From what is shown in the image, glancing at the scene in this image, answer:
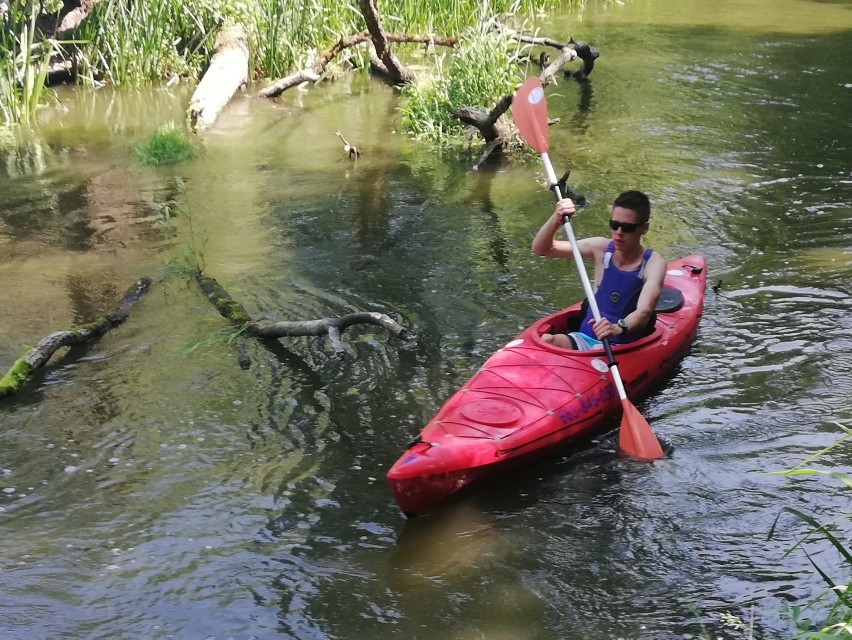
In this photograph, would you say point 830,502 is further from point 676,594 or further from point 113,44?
point 113,44

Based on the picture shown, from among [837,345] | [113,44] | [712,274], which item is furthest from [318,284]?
[113,44]

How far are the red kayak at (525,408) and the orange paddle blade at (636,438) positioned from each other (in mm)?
Result: 161

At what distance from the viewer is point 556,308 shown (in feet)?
18.7

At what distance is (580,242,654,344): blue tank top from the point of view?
459 centimetres

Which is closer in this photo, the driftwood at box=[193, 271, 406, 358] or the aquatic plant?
the aquatic plant

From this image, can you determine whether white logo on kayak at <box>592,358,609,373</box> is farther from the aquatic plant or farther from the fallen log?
the fallen log

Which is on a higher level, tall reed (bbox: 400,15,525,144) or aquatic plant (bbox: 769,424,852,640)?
tall reed (bbox: 400,15,525,144)

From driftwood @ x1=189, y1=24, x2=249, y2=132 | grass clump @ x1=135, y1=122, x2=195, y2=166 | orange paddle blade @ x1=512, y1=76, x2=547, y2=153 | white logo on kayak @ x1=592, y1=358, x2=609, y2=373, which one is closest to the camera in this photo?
white logo on kayak @ x1=592, y1=358, x2=609, y2=373

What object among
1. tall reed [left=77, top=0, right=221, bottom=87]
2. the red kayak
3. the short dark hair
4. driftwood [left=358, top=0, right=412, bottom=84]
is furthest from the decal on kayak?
tall reed [left=77, top=0, right=221, bottom=87]

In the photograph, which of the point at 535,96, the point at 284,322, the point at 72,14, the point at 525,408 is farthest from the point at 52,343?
the point at 72,14

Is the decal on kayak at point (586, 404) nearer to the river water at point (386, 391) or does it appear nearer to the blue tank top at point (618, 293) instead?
the river water at point (386, 391)

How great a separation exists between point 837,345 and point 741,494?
1.60 meters

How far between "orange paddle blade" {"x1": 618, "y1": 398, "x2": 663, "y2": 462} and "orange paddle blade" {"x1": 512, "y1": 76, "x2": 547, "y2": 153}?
6.07ft

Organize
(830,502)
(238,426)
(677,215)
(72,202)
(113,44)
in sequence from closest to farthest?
(830,502) → (238,426) → (677,215) → (72,202) → (113,44)
